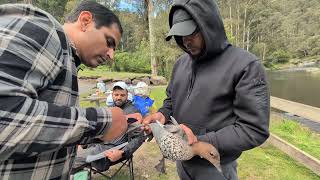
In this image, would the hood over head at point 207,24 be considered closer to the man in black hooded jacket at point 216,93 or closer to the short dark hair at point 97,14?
the man in black hooded jacket at point 216,93

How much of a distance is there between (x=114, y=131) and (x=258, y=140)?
41.3 inches

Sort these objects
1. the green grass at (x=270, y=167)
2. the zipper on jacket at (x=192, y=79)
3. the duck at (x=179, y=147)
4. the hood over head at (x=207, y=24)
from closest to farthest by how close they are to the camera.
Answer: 1. the duck at (x=179, y=147)
2. the hood over head at (x=207, y=24)
3. the zipper on jacket at (x=192, y=79)
4. the green grass at (x=270, y=167)

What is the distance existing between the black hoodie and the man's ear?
82 centimetres

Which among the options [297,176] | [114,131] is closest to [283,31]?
[297,176]

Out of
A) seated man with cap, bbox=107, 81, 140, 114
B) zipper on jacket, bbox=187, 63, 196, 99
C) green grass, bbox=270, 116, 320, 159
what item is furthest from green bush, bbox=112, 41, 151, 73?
zipper on jacket, bbox=187, 63, 196, 99

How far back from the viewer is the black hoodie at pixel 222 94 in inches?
81.7

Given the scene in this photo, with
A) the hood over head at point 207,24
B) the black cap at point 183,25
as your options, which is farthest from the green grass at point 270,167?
the black cap at point 183,25

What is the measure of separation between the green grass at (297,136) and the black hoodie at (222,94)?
183 inches

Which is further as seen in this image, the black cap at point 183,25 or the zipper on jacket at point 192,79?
the zipper on jacket at point 192,79

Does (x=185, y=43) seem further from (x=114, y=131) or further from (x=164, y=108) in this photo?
(x=114, y=131)

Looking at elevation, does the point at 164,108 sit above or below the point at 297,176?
above

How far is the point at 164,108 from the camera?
2736mm

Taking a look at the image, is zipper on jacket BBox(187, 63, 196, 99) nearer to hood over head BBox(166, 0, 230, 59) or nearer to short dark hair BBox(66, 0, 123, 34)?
hood over head BBox(166, 0, 230, 59)

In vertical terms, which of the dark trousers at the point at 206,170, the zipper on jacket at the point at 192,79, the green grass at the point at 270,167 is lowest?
the green grass at the point at 270,167
